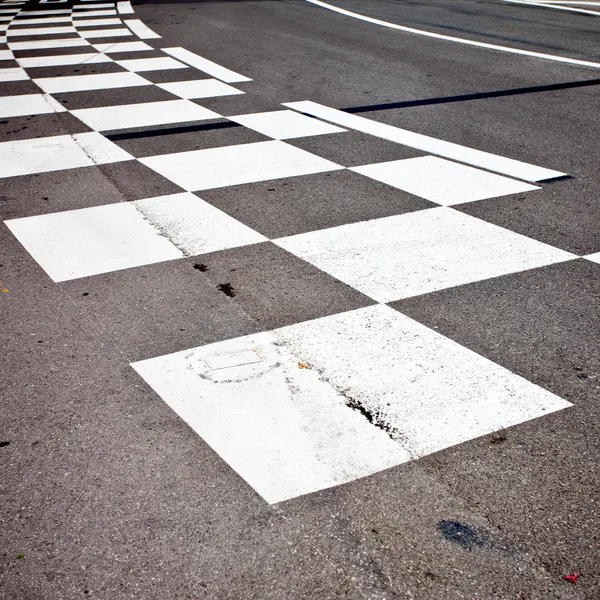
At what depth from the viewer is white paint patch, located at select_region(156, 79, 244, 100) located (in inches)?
300

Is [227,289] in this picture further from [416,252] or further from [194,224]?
[416,252]

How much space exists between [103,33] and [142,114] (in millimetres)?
5110

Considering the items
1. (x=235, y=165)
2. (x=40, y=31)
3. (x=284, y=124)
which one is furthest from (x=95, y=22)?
(x=235, y=165)

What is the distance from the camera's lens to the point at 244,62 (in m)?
9.16

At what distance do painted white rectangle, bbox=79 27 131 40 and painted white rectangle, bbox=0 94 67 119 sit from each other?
369 cm

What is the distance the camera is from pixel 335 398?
2.91m

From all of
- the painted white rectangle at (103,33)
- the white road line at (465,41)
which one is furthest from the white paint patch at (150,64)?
the white road line at (465,41)

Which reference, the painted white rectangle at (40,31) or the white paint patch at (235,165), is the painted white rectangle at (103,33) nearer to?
the painted white rectangle at (40,31)

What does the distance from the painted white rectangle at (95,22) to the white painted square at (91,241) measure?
833 centimetres

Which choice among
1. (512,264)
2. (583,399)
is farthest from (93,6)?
(583,399)

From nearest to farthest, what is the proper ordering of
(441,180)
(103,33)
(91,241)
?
(91,241)
(441,180)
(103,33)

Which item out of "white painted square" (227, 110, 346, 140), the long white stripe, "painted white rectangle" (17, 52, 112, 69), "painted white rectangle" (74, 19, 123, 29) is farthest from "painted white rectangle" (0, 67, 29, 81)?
the long white stripe

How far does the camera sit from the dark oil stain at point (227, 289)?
12.2 feet

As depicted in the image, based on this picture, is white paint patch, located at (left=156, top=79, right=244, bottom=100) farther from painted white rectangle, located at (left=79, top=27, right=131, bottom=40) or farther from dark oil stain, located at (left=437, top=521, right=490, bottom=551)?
dark oil stain, located at (left=437, top=521, right=490, bottom=551)
